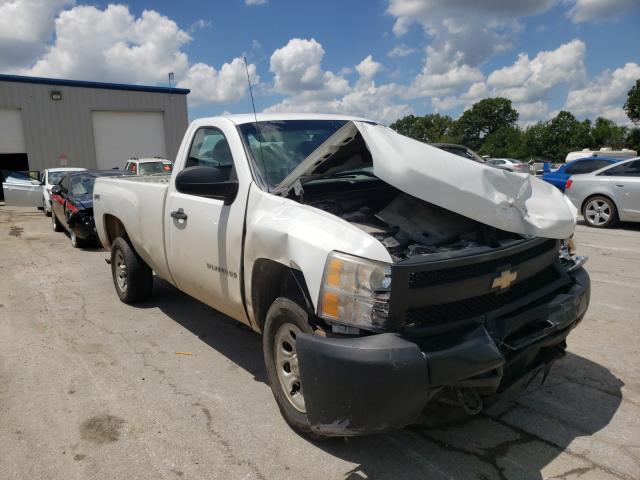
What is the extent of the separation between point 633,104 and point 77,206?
165 ft

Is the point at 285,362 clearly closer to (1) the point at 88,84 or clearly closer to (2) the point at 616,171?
(2) the point at 616,171

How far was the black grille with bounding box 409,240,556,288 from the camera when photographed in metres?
2.40

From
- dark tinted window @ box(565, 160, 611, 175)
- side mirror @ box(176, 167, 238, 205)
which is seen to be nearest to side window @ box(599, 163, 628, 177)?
dark tinted window @ box(565, 160, 611, 175)

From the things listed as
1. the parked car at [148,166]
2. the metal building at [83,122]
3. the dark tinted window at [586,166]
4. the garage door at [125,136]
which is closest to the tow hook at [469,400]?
the dark tinted window at [586,166]

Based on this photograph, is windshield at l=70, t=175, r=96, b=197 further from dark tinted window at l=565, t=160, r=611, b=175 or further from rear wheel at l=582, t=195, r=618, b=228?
dark tinted window at l=565, t=160, r=611, b=175

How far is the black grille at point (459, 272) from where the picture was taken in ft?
7.88

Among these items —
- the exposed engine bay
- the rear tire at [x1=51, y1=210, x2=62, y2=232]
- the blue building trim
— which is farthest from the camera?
the blue building trim

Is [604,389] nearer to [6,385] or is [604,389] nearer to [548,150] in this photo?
[6,385]

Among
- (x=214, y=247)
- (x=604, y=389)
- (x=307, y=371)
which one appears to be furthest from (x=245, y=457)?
(x=604, y=389)

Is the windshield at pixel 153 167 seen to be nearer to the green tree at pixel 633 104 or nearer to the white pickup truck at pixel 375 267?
the white pickup truck at pixel 375 267

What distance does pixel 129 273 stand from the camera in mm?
5488

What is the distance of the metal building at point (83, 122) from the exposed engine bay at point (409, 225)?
24116mm

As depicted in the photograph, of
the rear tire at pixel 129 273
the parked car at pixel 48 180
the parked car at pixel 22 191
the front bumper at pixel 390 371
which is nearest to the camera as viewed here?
the front bumper at pixel 390 371

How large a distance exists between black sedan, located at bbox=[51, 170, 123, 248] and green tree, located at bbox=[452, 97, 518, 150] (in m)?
92.9
